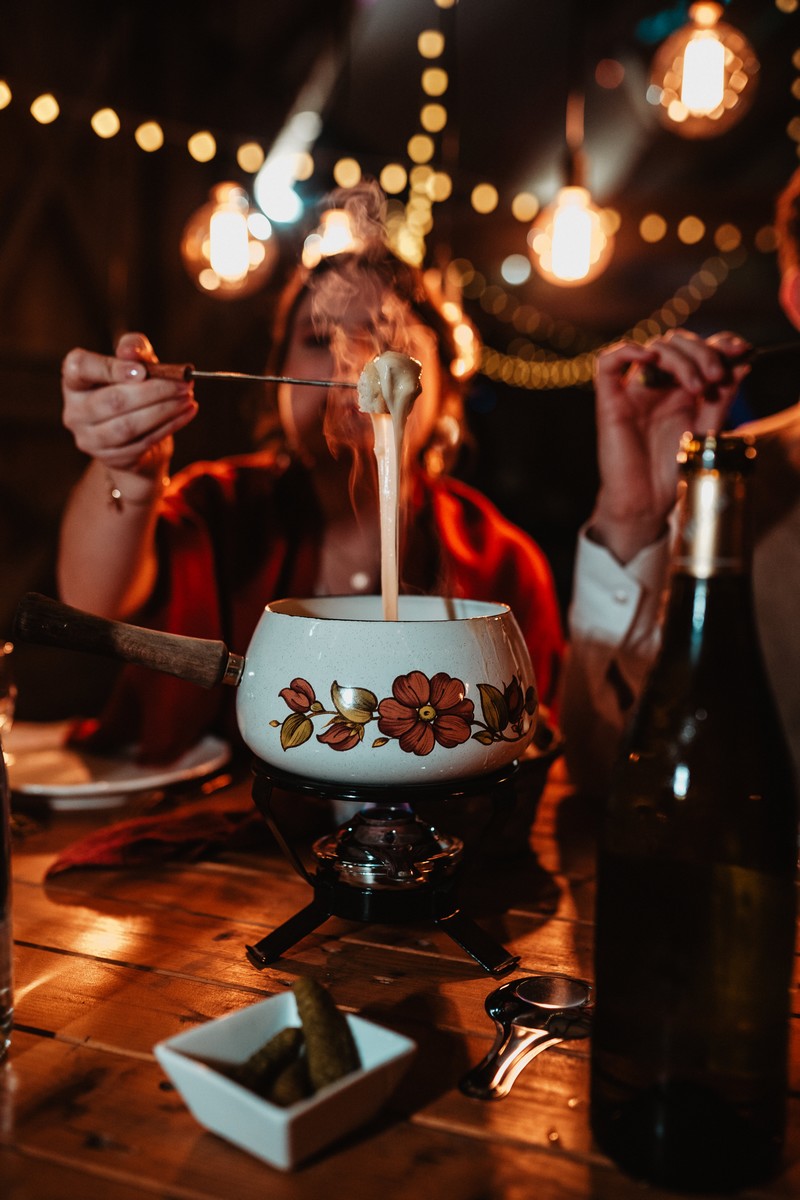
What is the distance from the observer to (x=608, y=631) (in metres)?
1.45

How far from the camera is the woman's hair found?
1.66 m

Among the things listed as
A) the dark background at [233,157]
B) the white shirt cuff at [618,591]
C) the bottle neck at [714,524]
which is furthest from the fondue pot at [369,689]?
the dark background at [233,157]

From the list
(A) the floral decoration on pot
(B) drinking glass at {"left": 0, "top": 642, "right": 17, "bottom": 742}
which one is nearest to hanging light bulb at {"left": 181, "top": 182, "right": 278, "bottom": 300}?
(B) drinking glass at {"left": 0, "top": 642, "right": 17, "bottom": 742}

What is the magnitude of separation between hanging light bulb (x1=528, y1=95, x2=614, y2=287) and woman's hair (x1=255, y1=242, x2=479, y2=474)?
187 centimetres

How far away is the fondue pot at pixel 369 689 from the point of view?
744 millimetres

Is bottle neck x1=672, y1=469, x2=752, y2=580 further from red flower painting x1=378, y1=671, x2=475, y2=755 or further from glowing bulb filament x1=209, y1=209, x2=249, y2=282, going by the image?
glowing bulb filament x1=209, y1=209, x2=249, y2=282

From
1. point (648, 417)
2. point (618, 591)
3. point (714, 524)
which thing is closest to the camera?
point (714, 524)

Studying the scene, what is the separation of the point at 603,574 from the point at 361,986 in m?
0.83

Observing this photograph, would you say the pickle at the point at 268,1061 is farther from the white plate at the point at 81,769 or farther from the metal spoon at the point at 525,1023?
the white plate at the point at 81,769

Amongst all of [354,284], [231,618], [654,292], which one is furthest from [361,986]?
[654,292]

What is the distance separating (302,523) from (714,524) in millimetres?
1263

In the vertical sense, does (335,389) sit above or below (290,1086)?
above

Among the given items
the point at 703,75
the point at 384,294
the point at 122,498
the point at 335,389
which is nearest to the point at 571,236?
the point at 703,75

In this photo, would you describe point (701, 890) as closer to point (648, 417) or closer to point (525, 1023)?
point (525, 1023)
